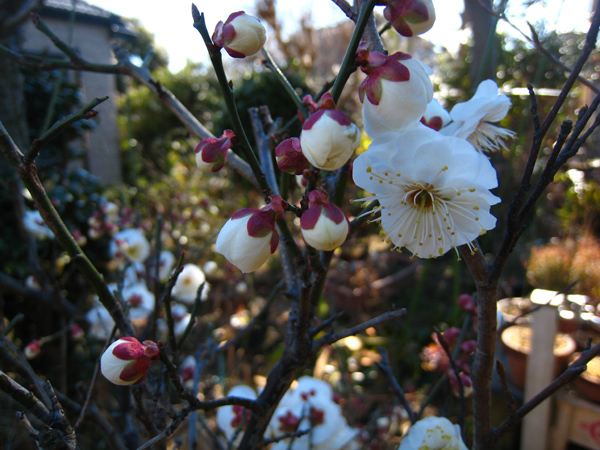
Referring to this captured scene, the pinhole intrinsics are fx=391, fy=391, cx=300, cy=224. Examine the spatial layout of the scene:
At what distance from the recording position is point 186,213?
3.07 m

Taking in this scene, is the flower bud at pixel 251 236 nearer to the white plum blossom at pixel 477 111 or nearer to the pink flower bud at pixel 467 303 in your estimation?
the white plum blossom at pixel 477 111

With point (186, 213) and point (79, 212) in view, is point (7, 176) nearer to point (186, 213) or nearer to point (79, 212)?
point (79, 212)

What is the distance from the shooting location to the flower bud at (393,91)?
417 mm

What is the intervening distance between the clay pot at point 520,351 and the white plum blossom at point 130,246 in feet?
5.88

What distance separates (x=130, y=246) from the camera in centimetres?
183

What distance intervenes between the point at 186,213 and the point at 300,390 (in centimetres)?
210

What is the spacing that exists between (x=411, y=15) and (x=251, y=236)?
32 cm

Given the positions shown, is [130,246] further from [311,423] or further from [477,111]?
[477,111]

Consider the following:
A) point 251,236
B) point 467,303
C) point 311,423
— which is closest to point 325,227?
point 251,236

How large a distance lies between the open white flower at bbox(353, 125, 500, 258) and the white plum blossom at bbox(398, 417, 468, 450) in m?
0.32

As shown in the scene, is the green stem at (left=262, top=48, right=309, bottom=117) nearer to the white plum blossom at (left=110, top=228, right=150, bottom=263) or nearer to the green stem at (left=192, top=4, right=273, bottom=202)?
the green stem at (left=192, top=4, right=273, bottom=202)

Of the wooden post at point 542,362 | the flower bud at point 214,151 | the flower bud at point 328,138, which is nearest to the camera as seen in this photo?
the flower bud at point 328,138

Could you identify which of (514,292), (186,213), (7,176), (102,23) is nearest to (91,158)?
(102,23)

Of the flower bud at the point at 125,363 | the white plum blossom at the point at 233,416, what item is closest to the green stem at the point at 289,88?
the flower bud at the point at 125,363
